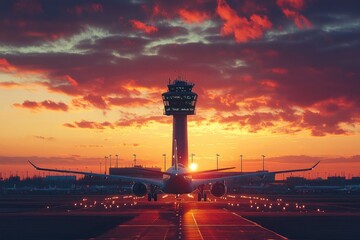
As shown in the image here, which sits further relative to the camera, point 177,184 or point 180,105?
point 180,105

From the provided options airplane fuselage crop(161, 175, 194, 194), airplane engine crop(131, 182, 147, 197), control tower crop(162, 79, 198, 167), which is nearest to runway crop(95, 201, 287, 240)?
airplane fuselage crop(161, 175, 194, 194)

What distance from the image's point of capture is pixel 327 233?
48.6 m

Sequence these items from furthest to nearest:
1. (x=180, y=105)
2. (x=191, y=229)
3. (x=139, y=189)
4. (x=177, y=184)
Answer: (x=180, y=105)
(x=139, y=189)
(x=177, y=184)
(x=191, y=229)

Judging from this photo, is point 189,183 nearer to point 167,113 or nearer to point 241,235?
point 241,235

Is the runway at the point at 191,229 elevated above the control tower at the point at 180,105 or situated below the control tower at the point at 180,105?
below

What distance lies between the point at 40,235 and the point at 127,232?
6.36 m

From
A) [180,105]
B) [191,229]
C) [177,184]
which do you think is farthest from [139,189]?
[180,105]

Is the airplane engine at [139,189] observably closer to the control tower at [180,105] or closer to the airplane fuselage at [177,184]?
the airplane fuselage at [177,184]

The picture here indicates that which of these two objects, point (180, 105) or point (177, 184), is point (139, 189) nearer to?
point (177, 184)

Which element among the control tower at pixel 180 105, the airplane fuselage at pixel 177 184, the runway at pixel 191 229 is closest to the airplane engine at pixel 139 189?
the airplane fuselage at pixel 177 184

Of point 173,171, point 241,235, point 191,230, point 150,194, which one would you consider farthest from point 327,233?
point 150,194

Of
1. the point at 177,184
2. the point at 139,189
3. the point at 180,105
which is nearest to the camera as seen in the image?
the point at 177,184

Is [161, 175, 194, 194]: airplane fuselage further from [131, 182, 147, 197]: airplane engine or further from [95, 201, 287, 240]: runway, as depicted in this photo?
[95, 201, 287, 240]: runway

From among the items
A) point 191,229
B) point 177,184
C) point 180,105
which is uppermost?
point 180,105
